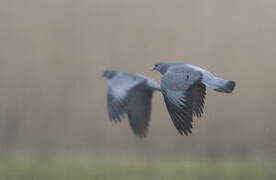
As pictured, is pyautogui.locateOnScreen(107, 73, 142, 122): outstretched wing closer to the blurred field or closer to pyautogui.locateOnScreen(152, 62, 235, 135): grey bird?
the blurred field

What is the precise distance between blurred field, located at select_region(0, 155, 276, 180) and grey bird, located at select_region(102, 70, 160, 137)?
37cm

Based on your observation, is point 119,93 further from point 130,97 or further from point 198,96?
point 198,96

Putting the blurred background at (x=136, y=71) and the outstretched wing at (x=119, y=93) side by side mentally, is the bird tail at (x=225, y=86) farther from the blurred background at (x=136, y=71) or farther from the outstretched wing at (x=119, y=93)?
the blurred background at (x=136, y=71)

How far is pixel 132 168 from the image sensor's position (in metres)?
4.21

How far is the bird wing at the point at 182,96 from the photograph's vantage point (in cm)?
307

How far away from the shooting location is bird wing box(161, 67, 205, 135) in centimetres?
307

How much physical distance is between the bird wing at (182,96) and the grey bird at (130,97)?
61 centimetres

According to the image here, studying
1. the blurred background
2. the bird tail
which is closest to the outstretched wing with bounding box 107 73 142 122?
the blurred background

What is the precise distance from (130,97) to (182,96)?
75 cm

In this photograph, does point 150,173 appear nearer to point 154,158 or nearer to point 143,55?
point 154,158

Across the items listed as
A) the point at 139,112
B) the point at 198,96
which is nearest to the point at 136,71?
the point at 139,112

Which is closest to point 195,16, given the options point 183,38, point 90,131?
point 183,38

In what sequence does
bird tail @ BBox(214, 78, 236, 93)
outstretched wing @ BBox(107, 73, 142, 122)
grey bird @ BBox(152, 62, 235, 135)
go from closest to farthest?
bird tail @ BBox(214, 78, 236, 93) → grey bird @ BBox(152, 62, 235, 135) → outstretched wing @ BBox(107, 73, 142, 122)

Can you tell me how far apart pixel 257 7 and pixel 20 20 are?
3.54 feet
